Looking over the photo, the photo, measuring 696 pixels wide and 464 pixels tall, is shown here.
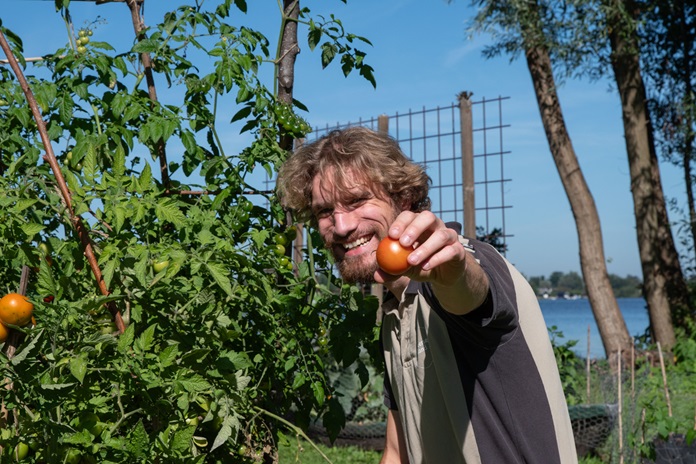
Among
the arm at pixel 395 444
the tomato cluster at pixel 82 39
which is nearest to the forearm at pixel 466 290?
the arm at pixel 395 444

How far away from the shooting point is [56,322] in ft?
5.36

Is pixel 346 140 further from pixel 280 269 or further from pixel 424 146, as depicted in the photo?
pixel 424 146

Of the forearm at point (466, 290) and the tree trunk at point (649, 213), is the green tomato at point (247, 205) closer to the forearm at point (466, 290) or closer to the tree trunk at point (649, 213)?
the forearm at point (466, 290)

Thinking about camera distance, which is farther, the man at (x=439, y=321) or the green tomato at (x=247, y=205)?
the green tomato at (x=247, y=205)

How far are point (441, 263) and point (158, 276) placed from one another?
67cm

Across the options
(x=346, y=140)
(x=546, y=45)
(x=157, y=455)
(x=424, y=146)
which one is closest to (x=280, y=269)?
(x=346, y=140)

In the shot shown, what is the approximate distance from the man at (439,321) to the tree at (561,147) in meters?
7.22

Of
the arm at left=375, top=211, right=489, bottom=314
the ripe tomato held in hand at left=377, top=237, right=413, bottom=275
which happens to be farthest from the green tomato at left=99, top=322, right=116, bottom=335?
the ripe tomato held in hand at left=377, top=237, right=413, bottom=275

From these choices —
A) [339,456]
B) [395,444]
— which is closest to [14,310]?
[395,444]

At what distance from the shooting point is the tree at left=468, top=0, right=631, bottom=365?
8977 mm

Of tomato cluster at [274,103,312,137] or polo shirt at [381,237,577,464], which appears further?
tomato cluster at [274,103,312,137]

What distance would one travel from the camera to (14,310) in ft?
5.36

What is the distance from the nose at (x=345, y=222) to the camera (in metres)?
1.99

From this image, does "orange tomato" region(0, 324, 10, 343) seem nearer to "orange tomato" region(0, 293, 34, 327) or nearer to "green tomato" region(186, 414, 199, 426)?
"orange tomato" region(0, 293, 34, 327)
